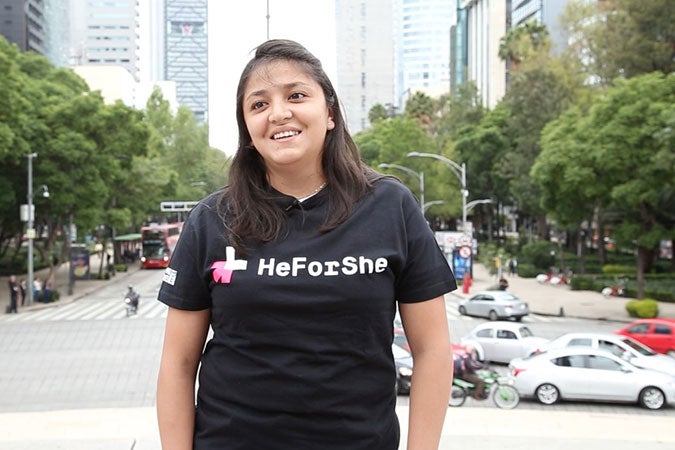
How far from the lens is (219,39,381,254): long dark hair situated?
2.50 m

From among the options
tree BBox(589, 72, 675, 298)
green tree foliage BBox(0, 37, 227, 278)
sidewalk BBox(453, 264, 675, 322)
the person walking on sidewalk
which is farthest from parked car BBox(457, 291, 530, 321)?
the person walking on sidewalk

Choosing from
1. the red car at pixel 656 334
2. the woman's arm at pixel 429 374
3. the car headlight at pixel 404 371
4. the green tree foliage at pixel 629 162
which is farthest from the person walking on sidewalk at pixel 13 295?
the woman's arm at pixel 429 374

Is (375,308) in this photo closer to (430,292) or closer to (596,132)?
(430,292)

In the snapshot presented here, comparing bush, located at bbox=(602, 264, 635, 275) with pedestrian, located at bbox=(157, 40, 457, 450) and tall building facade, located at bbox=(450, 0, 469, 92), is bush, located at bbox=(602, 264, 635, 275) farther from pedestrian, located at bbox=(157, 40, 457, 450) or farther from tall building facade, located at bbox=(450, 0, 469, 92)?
tall building facade, located at bbox=(450, 0, 469, 92)

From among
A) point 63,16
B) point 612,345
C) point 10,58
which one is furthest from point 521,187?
point 63,16

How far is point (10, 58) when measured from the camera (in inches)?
1358

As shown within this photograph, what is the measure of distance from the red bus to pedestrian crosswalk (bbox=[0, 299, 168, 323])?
28.4ft

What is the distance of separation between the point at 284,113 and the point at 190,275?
0.56 metres

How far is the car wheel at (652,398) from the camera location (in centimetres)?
1516

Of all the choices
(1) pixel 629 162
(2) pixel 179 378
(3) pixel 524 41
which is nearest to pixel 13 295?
(1) pixel 629 162

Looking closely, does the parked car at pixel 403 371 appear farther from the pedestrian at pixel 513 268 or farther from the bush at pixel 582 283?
the pedestrian at pixel 513 268

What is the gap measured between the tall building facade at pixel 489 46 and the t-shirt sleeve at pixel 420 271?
99.8 meters

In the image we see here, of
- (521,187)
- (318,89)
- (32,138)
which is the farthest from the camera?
(521,187)

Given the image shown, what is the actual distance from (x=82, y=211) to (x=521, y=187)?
1022 inches
